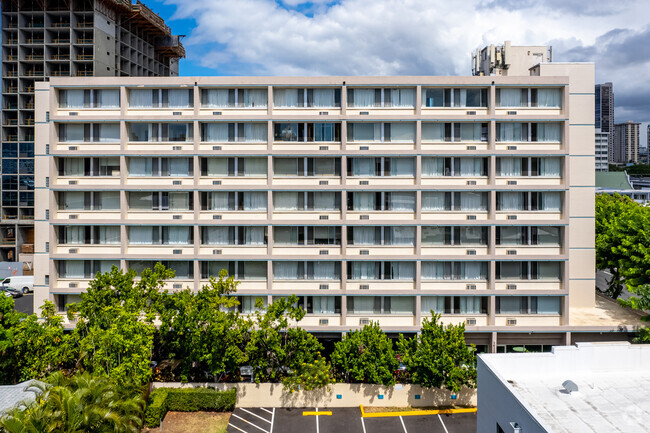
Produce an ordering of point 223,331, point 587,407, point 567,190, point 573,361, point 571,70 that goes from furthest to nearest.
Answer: point 571,70, point 567,190, point 223,331, point 573,361, point 587,407

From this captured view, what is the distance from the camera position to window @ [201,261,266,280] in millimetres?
37875

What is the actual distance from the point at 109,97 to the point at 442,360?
33.1 m

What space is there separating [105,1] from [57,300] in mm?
53970

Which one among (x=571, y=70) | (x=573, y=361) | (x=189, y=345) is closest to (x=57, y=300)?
(x=189, y=345)

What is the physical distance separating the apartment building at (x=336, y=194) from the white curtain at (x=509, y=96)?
4.5 inches

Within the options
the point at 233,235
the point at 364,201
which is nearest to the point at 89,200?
the point at 233,235

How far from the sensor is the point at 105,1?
236 ft

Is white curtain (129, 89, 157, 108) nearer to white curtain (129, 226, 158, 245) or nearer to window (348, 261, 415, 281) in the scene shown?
white curtain (129, 226, 158, 245)

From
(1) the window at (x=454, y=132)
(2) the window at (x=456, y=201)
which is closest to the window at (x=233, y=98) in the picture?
(1) the window at (x=454, y=132)

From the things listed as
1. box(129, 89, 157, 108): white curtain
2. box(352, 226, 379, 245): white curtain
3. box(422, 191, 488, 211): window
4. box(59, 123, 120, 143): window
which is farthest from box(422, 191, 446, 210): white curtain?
box(59, 123, 120, 143): window

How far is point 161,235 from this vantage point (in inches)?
1497

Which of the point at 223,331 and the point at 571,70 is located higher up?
the point at 571,70

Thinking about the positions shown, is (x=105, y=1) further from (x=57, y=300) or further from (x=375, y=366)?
(x=375, y=366)

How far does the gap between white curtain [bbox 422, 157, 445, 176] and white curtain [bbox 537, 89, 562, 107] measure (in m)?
9.31
